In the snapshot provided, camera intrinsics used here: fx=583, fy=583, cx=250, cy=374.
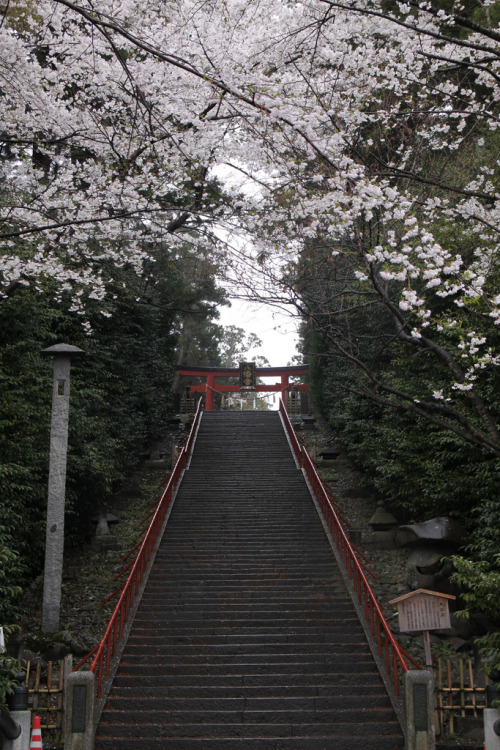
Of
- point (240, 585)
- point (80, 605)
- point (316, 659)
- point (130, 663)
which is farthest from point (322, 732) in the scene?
point (80, 605)

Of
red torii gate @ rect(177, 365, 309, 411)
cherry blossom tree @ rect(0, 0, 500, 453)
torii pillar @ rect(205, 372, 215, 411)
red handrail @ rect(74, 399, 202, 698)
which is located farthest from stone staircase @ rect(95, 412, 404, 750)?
torii pillar @ rect(205, 372, 215, 411)

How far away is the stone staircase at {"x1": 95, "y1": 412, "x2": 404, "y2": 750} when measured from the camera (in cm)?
629

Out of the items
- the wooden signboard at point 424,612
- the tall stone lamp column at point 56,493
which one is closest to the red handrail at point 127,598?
the tall stone lamp column at point 56,493

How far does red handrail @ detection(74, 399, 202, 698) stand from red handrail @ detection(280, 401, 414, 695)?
330 centimetres

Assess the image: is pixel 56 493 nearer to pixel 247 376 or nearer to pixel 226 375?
pixel 247 376

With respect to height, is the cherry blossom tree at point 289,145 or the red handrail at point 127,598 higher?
the cherry blossom tree at point 289,145

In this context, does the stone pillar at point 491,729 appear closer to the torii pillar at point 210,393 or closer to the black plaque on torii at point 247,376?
the black plaque on torii at point 247,376

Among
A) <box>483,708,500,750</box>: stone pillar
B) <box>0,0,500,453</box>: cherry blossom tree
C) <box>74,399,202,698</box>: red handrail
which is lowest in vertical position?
<box>483,708,500,750</box>: stone pillar

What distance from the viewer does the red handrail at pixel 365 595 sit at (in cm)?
670

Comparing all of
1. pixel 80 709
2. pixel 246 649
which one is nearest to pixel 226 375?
pixel 246 649

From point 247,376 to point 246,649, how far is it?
20.5 meters

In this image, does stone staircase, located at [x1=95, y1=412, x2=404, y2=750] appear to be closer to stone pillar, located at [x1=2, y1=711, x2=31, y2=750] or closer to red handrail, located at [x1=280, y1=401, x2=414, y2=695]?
red handrail, located at [x1=280, y1=401, x2=414, y2=695]

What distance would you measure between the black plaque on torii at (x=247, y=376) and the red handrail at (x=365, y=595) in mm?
13910

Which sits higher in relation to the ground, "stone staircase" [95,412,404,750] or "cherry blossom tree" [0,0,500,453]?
"cherry blossom tree" [0,0,500,453]
